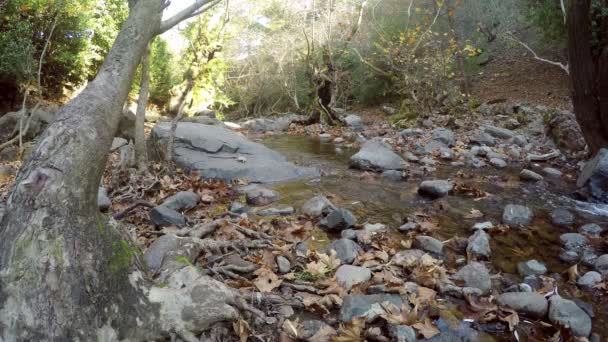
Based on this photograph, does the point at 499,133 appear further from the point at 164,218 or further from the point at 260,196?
the point at 164,218

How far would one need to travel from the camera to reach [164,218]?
11.3ft

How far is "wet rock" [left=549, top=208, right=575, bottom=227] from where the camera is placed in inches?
161

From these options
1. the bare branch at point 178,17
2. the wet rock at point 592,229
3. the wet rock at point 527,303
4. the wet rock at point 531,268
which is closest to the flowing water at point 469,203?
the wet rock at point 531,268

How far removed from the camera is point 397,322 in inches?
83.1

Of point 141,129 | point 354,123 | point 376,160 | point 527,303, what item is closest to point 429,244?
point 527,303

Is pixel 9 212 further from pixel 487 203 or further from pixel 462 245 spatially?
pixel 487 203

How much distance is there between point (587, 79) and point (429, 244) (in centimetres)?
488

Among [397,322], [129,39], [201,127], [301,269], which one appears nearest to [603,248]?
[397,322]

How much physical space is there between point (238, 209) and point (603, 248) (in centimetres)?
346

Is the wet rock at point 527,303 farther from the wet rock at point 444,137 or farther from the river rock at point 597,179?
the wet rock at point 444,137

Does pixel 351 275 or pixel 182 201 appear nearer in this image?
pixel 351 275

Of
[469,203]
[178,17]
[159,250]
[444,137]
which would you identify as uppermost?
[178,17]

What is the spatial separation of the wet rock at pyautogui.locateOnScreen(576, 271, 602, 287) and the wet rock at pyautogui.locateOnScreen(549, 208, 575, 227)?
4.47ft

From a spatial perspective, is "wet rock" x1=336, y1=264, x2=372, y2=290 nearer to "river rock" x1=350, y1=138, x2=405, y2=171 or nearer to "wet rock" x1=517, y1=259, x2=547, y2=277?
"wet rock" x1=517, y1=259, x2=547, y2=277
